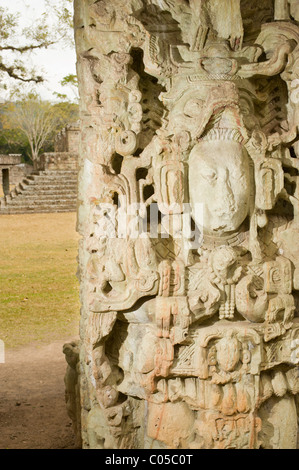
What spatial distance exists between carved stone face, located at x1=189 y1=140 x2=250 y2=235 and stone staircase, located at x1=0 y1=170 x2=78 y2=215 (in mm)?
12977

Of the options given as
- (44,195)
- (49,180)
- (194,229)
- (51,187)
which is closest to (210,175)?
(194,229)

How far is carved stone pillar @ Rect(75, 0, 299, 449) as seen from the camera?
4133mm

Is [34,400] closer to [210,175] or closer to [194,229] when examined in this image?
[194,229]

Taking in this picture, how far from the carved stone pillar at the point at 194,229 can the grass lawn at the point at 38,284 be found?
3.73 meters

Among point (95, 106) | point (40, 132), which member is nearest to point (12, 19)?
point (95, 106)

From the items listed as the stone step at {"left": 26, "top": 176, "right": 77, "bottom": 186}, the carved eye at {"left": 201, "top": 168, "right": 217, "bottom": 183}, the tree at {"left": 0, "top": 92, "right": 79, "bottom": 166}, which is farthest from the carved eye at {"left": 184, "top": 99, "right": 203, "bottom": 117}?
A: the tree at {"left": 0, "top": 92, "right": 79, "bottom": 166}

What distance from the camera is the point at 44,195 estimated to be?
1778 cm

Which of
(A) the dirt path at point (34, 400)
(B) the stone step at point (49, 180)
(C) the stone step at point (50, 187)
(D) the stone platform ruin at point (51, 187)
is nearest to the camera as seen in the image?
(A) the dirt path at point (34, 400)

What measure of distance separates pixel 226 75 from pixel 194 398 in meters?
2.04

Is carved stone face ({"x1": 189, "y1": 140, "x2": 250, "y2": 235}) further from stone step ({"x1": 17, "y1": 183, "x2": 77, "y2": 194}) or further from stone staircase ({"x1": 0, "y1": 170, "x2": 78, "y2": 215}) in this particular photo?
stone step ({"x1": 17, "y1": 183, "x2": 77, "y2": 194})

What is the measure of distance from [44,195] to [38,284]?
8.27 metres

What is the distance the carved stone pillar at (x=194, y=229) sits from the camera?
4133 millimetres

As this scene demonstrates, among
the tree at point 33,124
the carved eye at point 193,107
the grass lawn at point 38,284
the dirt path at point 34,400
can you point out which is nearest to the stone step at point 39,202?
the grass lawn at point 38,284

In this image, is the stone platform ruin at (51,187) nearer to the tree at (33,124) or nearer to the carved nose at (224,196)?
the tree at (33,124)
